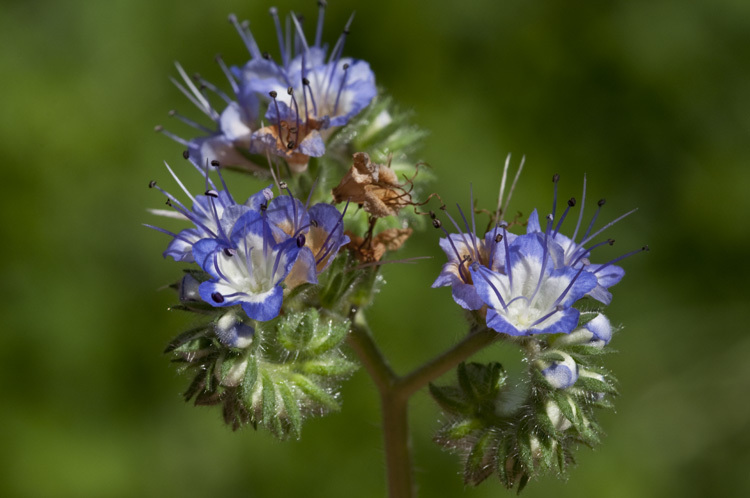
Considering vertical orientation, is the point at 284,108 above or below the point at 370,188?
above

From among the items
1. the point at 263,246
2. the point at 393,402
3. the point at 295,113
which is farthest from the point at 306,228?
the point at 393,402

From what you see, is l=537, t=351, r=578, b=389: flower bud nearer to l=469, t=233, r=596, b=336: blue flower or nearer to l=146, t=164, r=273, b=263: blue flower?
l=469, t=233, r=596, b=336: blue flower

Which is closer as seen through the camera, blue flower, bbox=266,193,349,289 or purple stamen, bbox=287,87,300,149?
blue flower, bbox=266,193,349,289

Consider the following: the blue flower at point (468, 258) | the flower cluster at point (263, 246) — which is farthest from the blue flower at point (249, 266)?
the blue flower at point (468, 258)

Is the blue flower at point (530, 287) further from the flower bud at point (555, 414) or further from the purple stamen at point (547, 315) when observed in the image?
the flower bud at point (555, 414)

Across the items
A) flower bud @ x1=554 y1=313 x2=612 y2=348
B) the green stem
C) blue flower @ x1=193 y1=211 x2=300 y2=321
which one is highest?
blue flower @ x1=193 y1=211 x2=300 y2=321

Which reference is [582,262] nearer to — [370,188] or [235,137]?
[370,188]

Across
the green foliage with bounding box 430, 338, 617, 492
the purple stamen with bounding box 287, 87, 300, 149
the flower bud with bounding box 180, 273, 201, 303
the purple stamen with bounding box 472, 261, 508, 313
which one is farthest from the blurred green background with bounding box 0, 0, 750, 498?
the flower bud with bounding box 180, 273, 201, 303

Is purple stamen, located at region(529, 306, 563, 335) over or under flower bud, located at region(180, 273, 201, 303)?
under
